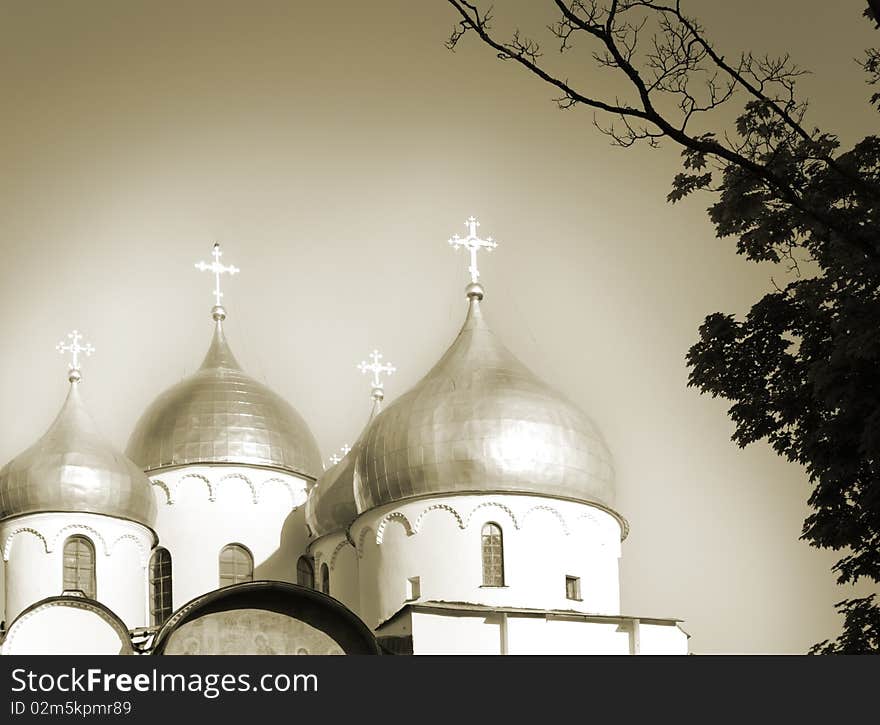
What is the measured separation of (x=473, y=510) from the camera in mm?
25797

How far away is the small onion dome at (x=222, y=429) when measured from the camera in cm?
3153

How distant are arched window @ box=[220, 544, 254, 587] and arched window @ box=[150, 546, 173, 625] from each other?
964 millimetres

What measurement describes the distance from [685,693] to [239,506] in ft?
65.1

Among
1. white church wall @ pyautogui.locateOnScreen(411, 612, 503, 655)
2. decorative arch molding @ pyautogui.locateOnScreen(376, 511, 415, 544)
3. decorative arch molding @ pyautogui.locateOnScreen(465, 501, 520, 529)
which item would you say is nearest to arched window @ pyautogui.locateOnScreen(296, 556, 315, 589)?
decorative arch molding @ pyautogui.locateOnScreen(376, 511, 415, 544)

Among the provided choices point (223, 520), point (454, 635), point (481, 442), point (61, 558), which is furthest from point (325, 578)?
point (454, 635)

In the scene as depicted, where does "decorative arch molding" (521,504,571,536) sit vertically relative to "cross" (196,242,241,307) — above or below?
below

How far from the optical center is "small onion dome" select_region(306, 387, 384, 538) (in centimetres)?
3006

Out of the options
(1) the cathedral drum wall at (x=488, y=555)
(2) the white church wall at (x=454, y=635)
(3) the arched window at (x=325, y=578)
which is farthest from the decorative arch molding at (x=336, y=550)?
(2) the white church wall at (x=454, y=635)

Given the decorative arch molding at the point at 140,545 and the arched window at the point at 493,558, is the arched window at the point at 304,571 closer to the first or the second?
the decorative arch molding at the point at 140,545

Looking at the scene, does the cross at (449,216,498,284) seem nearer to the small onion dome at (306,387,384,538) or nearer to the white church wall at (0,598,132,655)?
the small onion dome at (306,387,384,538)

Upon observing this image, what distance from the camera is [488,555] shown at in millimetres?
25703

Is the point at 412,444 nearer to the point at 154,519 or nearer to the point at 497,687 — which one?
the point at 154,519

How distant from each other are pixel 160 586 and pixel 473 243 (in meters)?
7.85

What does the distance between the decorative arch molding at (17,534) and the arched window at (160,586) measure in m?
2.18
